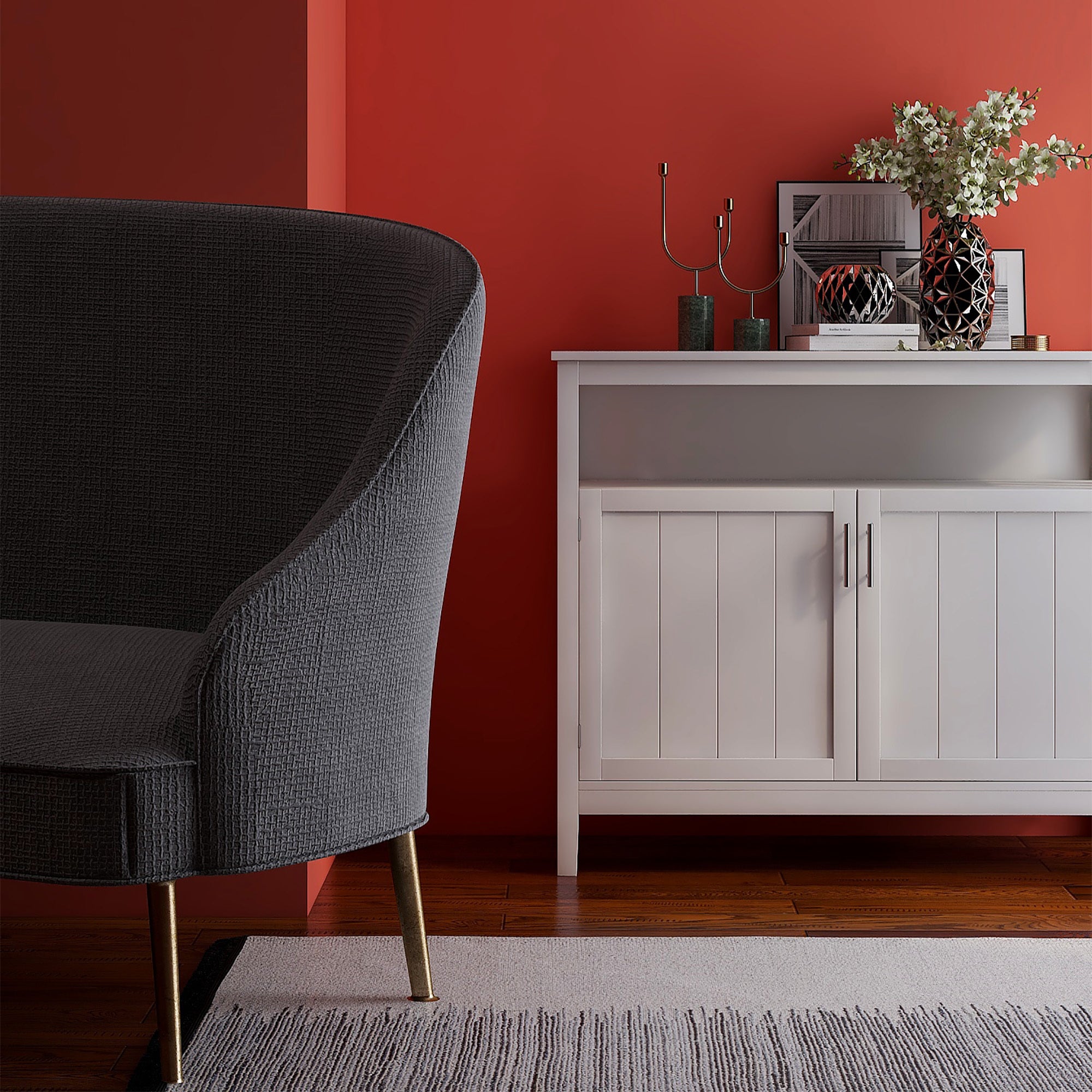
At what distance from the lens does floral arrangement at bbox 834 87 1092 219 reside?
2.10 metres

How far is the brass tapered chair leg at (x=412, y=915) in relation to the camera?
57.2 inches

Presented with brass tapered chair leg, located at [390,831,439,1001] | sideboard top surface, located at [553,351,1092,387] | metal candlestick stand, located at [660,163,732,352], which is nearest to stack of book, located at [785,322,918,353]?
sideboard top surface, located at [553,351,1092,387]

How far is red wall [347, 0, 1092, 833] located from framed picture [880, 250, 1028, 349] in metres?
0.03

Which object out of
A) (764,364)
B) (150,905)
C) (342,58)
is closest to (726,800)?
(764,364)

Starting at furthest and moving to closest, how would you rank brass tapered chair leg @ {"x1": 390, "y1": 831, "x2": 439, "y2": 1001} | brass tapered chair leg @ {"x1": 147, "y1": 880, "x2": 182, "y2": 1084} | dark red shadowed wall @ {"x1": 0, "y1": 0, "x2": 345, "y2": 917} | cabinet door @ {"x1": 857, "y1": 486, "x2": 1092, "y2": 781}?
1. cabinet door @ {"x1": 857, "y1": 486, "x2": 1092, "y2": 781}
2. dark red shadowed wall @ {"x1": 0, "y1": 0, "x2": 345, "y2": 917}
3. brass tapered chair leg @ {"x1": 390, "y1": 831, "x2": 439, "y2": 1001}
4. brass tapered chair leg @ {"x1": 147, "y1": 880, "x2": 182, "y2": 1084}

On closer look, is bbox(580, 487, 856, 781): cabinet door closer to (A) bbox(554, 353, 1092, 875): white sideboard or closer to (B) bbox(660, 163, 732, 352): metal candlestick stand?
(A) bbox(554, 353, 1092, 875): white sideboard

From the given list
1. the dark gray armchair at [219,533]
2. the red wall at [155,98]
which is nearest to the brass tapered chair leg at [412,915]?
the dark gray armchair at [219,533]

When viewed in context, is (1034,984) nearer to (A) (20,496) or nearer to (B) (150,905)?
(B) (150,905)

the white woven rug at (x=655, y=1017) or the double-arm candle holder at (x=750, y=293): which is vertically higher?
the double-arm candle holder at (x=750, y=293)

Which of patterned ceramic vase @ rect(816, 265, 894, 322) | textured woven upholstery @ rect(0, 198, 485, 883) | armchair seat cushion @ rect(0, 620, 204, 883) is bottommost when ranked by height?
armchair seat cushion @ rect(0, 620, 204, 883)

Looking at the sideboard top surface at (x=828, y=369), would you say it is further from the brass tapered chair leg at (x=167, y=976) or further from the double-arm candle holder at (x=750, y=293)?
the brass tapered chair leg at (x=167, y=976)

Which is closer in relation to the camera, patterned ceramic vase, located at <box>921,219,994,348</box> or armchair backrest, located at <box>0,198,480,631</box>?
armchair backrest, located at <box>0,198,480,631</box>

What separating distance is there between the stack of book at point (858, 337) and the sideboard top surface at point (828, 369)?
45 mm

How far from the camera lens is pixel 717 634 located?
6.64ft
